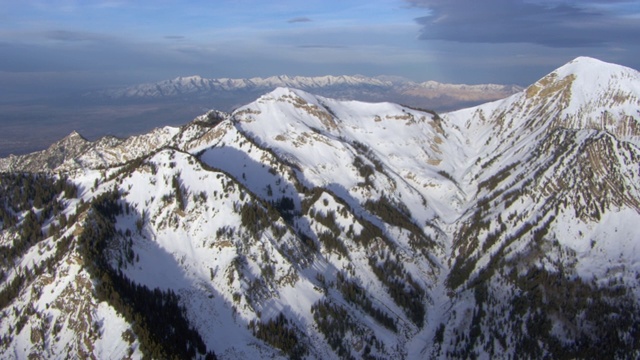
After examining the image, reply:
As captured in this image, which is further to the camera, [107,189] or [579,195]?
[579,195]

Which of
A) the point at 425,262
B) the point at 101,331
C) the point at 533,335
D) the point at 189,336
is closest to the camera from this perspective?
the point at 101,331

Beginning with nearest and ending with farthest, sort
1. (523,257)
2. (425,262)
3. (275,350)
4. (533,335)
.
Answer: (275,350)
(533,335)
(523,257)
(425,262)

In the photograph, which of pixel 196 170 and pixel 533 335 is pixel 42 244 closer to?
pixel 196 170

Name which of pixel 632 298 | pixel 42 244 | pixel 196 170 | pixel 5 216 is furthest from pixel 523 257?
pixel 5 216

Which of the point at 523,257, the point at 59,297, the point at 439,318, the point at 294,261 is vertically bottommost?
the point at 439,318

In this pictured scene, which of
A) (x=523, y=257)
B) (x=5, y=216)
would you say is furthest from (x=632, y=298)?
(x=5, y=216)

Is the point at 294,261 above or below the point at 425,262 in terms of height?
above
